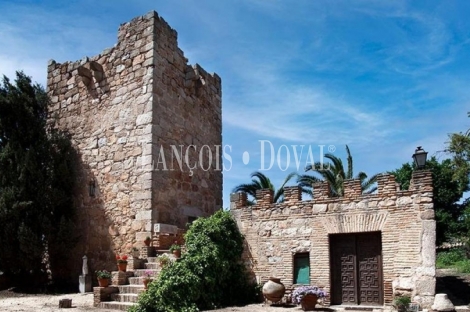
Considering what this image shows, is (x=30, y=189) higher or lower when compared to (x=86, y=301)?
higher

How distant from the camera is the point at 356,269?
9617 millimetres

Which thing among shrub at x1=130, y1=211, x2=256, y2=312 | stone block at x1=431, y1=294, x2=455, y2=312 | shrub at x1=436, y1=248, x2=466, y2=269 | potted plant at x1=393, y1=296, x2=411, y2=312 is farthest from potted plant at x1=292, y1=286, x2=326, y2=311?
shrub at x1=436, y1=248, x2=466, y2=269

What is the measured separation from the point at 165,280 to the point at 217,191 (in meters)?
6.06

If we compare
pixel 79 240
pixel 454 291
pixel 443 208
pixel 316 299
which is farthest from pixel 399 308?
pixel 443 208

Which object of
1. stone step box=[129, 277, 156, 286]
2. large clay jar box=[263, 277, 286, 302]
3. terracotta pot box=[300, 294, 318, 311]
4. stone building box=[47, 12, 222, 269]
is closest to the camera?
terracotta pot box=[300, 294, 318, 311]

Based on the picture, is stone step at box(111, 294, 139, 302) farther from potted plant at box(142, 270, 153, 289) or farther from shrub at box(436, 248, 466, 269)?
shrub at box(436, 248, 466, 269)

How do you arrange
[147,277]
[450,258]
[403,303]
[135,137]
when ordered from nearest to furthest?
1. [403,303]
2. [147,277]
3. [135,137]
4. [450,258]

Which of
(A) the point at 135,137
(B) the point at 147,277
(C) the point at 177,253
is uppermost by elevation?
(A) the point at 135,137

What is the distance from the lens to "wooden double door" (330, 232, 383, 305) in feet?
30.8

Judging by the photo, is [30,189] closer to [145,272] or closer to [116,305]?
[145,272]

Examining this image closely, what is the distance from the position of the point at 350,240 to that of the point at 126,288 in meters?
4.91

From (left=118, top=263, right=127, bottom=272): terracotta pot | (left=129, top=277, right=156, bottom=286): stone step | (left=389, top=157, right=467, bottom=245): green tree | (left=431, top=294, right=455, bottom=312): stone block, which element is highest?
(left=389, top=157, right=467, bottom=245): green tree

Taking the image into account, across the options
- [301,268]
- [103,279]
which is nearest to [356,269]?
[301,268]

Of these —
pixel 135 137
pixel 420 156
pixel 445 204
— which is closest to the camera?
pixel 420 156
